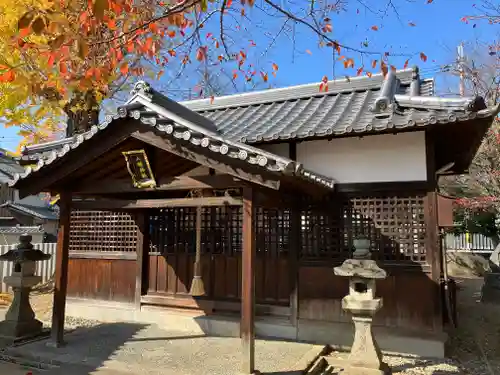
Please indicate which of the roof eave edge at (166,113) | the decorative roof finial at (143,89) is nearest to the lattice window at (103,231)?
the decorative roof finial at (143,89)

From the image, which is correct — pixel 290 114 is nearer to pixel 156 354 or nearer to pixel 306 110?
pixel 306 110

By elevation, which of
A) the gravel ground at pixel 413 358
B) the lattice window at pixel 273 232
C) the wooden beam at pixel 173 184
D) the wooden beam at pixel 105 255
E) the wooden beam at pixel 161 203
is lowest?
the gravel ground at pixel 413 358

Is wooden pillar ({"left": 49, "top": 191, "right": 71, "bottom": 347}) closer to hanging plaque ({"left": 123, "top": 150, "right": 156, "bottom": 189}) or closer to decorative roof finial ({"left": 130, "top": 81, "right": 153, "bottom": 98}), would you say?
hanging plaque ({"left": 123, "top": 150, "right": 156, "bottom": 189})

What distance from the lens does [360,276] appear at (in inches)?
253

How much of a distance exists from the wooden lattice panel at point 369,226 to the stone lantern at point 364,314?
5.40ft

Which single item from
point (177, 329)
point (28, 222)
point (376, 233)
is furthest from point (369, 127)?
point (28, 222)

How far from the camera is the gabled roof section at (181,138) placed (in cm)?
574

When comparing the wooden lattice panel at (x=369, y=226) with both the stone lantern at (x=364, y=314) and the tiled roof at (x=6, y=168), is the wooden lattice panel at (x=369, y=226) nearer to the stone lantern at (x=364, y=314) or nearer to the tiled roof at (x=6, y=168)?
the stone lantern at (x=364, y=314)

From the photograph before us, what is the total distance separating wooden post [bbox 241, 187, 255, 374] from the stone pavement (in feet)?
1.54

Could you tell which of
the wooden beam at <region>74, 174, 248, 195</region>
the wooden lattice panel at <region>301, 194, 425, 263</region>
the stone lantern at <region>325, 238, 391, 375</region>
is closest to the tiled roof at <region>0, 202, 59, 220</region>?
the wooden beam at <region>74, 174, 248, 195</region>

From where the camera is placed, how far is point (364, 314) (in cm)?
636

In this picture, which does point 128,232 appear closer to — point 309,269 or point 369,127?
point 309,269

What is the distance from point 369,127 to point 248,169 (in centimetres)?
271

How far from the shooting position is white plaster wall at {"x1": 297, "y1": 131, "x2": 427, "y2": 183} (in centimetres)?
792
